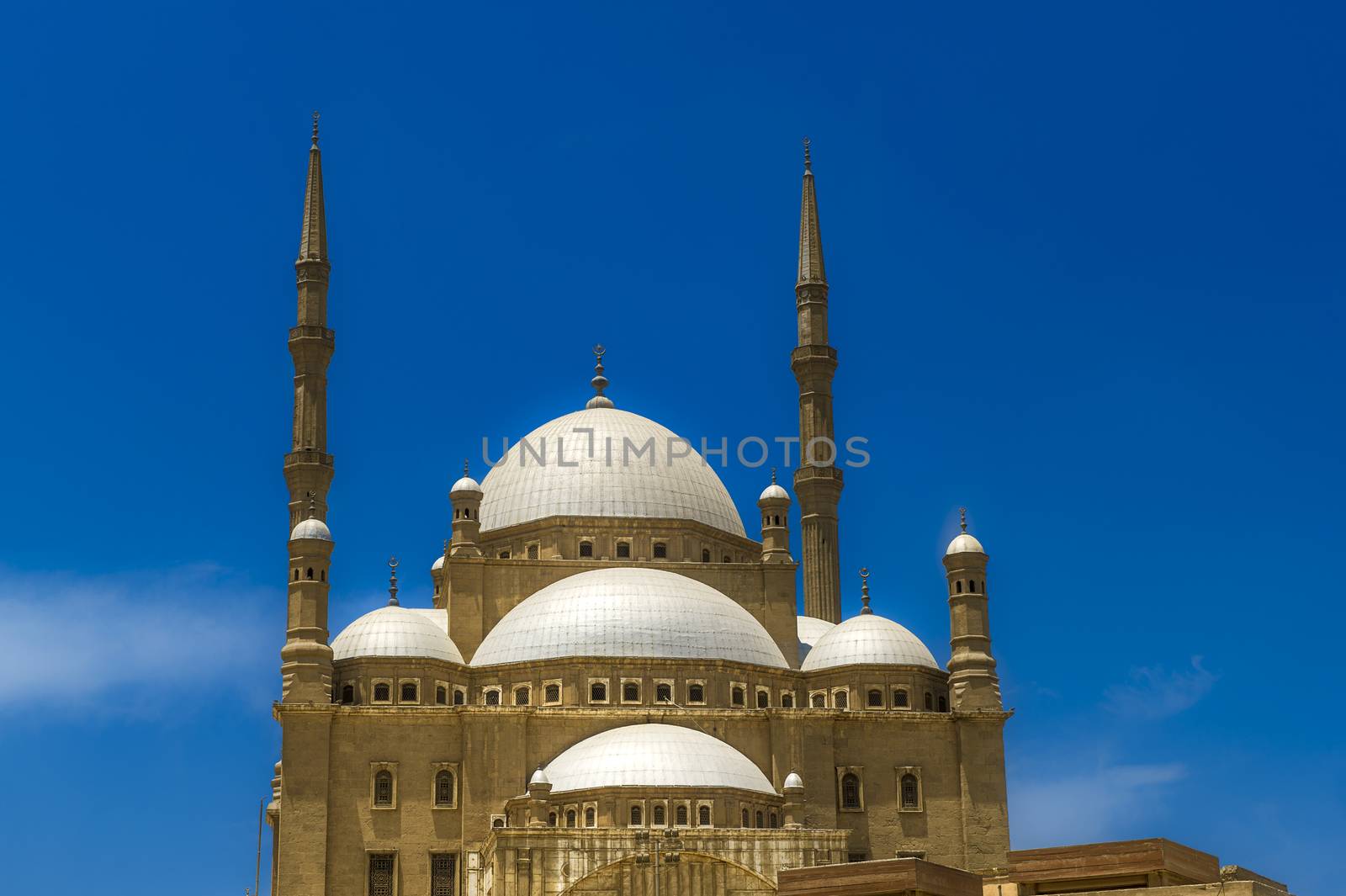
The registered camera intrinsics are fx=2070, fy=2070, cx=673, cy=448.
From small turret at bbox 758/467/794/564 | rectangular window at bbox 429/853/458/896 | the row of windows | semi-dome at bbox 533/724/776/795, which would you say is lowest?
rectangular window at bbox 429/853/458/896

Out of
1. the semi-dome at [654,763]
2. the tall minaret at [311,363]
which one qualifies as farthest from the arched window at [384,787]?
the tall minaret at [311,363]

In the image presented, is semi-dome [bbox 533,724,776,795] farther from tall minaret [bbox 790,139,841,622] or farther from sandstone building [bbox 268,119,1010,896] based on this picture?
tall minaret [bbox 790,139,841,622]

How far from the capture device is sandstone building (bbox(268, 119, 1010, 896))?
45.7 meters

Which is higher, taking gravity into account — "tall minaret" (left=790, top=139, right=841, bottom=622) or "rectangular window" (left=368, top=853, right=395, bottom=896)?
"tall minaret" (left=790, top=139, right=841, bottom=622)

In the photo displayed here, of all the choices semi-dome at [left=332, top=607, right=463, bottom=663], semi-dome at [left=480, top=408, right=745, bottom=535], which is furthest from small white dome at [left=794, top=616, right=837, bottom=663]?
semi-dome at [left=332, top=607, right=463, bottom=663]

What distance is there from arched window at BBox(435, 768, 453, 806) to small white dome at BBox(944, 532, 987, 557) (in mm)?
13717

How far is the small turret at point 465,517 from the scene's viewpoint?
179 ft

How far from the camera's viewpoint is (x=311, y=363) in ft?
189

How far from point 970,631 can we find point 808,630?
661 cm

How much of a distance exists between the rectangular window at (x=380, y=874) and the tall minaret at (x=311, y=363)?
35.5 feet

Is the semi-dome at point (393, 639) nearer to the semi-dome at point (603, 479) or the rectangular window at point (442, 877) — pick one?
the rectangular window at point (442, 877)

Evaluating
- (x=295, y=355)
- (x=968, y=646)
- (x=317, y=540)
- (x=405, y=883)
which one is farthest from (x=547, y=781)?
(x=295, y=355)

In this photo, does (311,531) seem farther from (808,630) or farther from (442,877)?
Result: (808,630)

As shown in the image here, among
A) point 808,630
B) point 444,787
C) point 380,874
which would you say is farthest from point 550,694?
point 808,630
